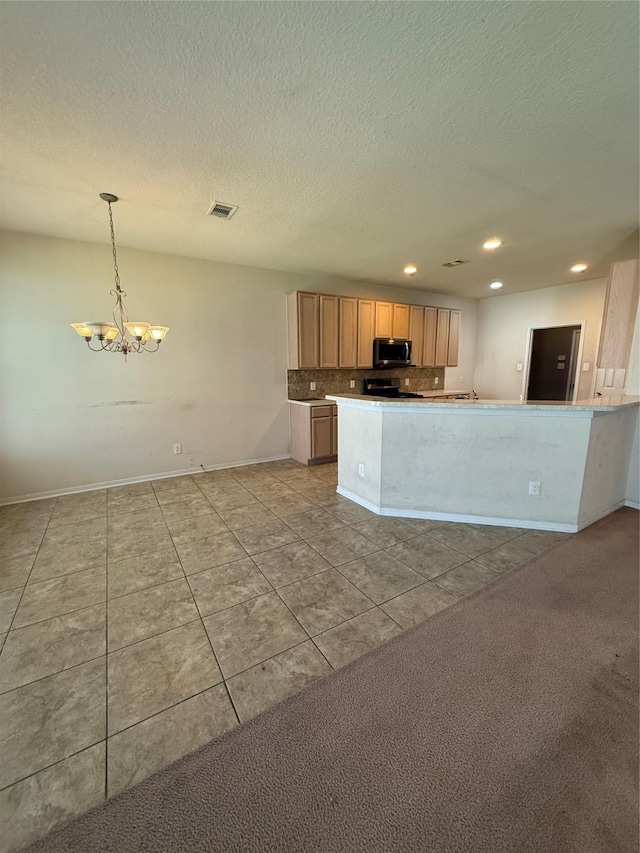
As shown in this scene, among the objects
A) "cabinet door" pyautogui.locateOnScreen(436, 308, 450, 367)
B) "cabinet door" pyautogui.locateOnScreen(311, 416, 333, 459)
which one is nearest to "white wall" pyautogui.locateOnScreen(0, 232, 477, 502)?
"cabinet door" pyautogui.locateOnScreen(311, 416, 333, 459)

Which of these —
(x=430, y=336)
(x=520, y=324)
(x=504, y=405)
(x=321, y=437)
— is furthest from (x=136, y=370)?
(x=520, y=324)

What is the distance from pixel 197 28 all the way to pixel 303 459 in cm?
420

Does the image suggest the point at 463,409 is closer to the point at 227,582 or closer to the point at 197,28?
the point at 227,582

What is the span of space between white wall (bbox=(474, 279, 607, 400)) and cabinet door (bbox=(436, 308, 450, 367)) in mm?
1274

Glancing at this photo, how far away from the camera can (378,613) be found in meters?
2.01

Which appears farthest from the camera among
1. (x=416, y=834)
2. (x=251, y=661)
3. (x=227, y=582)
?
(x=227, y=582)

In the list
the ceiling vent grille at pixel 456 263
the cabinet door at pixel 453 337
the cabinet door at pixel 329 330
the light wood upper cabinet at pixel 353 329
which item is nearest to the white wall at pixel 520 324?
the cabinet door at pixel 453 337

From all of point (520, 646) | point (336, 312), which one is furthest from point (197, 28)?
point (336, 312)

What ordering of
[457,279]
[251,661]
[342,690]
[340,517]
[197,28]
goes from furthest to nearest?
[457,279] → [340,517] → [251,661] → [342,690] → [197,28]

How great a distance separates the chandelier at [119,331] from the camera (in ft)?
8.64

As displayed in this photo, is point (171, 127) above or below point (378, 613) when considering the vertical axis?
above

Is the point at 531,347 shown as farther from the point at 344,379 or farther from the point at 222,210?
the point at 222,210

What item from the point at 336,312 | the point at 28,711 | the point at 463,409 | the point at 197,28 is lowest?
the point at 28,711

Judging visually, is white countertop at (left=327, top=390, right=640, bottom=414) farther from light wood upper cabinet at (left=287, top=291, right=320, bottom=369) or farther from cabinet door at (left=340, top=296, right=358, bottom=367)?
cabinet door at (left=340, top=296, right=358, bottom=367)
